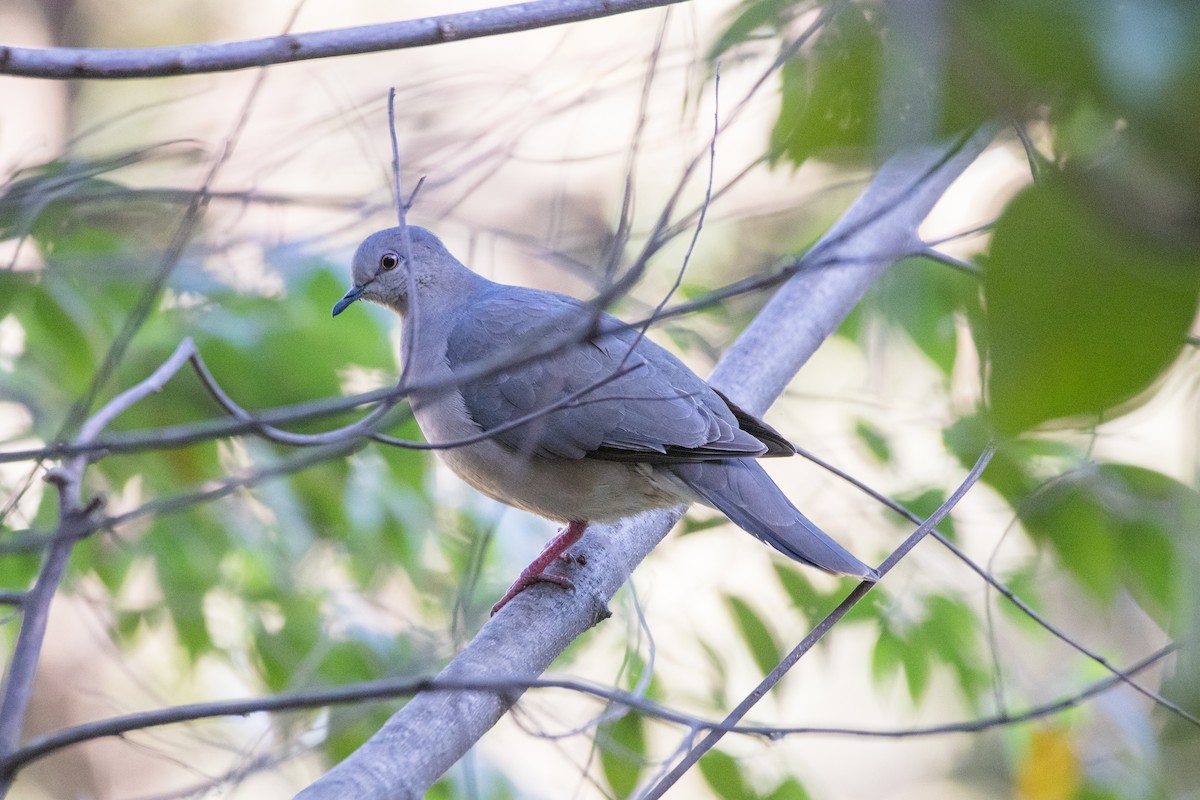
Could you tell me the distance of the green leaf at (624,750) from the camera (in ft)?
8.88

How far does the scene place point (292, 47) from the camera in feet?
4.77

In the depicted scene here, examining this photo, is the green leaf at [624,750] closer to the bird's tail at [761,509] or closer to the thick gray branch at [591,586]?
the thick gray branch at [591,586]

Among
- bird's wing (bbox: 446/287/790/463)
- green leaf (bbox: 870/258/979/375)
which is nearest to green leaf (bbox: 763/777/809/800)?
bird's wing (bbox: 446/287/790/463)

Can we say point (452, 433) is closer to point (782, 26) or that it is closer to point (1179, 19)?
point (782, 26)

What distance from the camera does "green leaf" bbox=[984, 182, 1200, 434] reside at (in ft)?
1.55

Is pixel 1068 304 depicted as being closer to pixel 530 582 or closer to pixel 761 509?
pixel 761 509

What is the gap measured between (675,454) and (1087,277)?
88.9 inches

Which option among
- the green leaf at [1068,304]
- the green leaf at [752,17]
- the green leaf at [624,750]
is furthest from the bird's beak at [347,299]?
the green leaf at [1068,304]

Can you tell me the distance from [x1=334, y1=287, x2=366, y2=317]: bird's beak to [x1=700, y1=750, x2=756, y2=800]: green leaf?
1.55 meters

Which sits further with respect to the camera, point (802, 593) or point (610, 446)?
point (802, 593)

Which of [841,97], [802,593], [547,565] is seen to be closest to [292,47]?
[841,97]

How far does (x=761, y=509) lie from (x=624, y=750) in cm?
66

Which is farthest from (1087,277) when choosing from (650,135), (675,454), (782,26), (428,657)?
(428,657)

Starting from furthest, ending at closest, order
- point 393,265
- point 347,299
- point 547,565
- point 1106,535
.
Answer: point 393,265, point 347,299, point 547,565, point 1106,535
